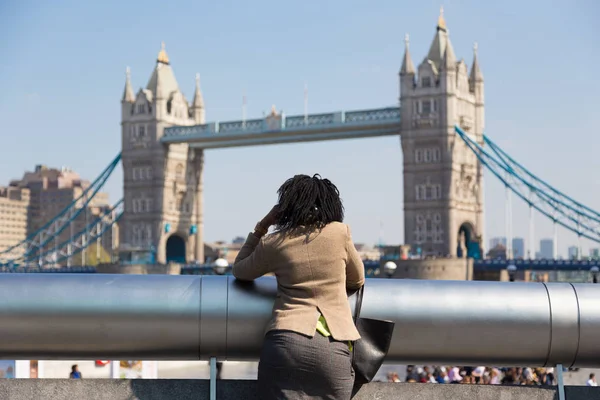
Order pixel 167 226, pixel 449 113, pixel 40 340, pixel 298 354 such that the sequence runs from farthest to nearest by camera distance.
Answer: pixel 167 226, pixel 449 113, pixel 40 340, pixel 298 354

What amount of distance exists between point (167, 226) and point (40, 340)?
60201mm

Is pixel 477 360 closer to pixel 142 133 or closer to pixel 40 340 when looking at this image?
pixel 40 340

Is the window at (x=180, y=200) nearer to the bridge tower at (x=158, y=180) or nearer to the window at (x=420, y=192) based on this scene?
the bridge tower at (x=158, y=180)

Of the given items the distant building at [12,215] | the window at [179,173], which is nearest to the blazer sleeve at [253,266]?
the window at [179,173]

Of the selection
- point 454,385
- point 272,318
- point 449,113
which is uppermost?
point 449,113

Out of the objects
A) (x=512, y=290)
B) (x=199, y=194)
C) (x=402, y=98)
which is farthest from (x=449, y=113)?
(x=512, y=290)

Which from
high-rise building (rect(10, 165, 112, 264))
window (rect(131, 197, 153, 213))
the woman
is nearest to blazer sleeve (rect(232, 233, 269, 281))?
the woman

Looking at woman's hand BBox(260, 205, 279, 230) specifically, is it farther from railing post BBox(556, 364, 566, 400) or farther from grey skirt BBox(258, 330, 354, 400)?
railing post BBox(556, 364, 566, 400)

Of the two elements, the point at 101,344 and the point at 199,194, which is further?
the point at 199,194

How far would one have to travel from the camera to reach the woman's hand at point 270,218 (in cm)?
286

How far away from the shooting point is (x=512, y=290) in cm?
280

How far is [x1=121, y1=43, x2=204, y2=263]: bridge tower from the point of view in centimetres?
6222

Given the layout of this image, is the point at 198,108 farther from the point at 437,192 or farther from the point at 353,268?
the point at 353,268

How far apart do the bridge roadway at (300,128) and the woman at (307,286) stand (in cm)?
5030
